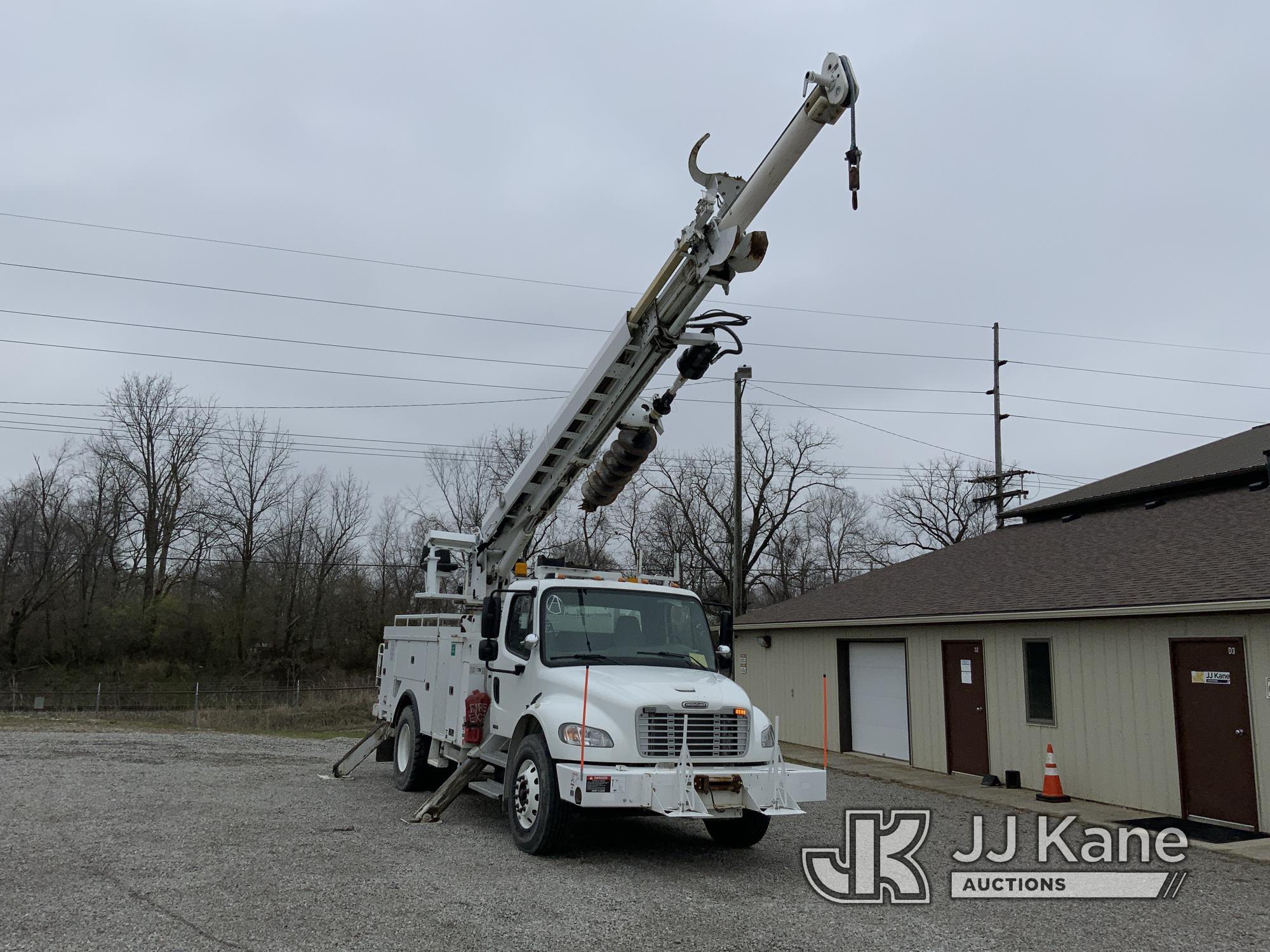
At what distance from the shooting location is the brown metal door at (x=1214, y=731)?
397 inches

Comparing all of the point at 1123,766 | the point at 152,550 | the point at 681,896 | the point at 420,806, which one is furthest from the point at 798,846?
the point at 152,550

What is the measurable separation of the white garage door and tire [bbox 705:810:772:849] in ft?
26.3

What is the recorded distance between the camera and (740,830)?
852 cm

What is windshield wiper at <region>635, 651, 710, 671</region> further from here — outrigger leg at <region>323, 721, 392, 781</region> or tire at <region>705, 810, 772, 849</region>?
outrigger leg at <region>323, 721, 392, 781</region>

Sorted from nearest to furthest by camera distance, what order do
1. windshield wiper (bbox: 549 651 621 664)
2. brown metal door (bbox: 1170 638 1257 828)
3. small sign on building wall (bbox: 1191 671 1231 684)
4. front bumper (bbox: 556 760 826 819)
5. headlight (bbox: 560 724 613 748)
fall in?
1. front bumper (bbox: 556 760 826 819)
2. headlight (bbox: 560 724 613 748)
3. windshield wiper (bbox: 549 651 621 664)
4. brown metal door (bbox: 1170 638 1257 828)
5. small sign on building wall (bbox: 1191 671 1231 684)

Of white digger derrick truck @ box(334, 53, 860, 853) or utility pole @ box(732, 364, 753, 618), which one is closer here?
white digger derrick truck @ box(334, 53, 860, 853)

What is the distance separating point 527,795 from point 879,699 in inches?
398

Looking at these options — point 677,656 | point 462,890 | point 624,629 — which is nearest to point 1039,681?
point 677,656

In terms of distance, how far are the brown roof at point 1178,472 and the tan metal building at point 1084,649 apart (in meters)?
0.05

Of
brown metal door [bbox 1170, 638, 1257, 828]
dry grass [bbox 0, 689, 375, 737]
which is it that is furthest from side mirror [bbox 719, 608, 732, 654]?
dry grass [bbox 0, 689, 375, 737]

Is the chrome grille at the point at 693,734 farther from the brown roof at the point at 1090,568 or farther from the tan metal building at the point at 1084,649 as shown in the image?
the brown roof at the point at 1090,568

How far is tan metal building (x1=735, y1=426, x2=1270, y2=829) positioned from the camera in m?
10.4

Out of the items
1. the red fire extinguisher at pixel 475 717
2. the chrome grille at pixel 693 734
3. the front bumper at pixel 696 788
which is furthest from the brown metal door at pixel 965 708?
the red fire extinguisher at pixel 475 717

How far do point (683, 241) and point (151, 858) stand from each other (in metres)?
6.63
